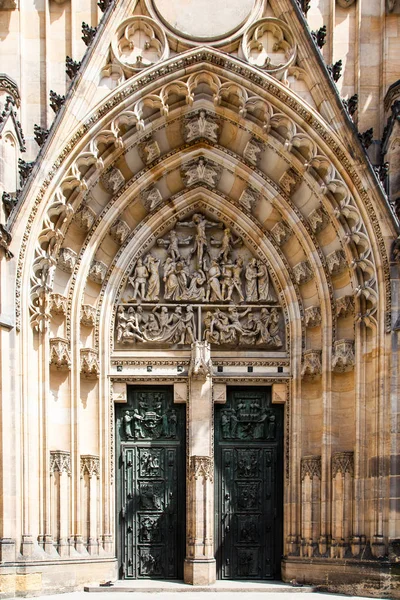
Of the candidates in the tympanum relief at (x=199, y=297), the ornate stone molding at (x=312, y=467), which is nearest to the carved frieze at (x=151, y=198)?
the tympanum relief at (x=199, y=297)

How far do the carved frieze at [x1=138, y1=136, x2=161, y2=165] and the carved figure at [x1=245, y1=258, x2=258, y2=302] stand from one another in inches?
86.1

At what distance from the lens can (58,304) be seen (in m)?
14.5

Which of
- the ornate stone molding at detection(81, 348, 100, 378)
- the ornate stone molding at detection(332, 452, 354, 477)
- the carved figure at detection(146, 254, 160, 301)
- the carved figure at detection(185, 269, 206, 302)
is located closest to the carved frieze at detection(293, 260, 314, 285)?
the carved figure at detection(185, 269, 206, 302)

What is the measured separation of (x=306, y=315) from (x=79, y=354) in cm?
336

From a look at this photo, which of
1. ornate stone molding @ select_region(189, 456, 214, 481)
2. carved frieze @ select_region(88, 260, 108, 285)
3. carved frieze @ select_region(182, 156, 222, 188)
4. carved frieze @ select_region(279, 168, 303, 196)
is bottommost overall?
ornate stone molding @ select_region(189, 456, 214, 481)

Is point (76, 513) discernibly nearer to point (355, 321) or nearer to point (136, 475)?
point (136, 475)

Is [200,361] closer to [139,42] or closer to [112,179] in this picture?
[112,179]

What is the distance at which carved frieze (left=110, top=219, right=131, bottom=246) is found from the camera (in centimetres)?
1533

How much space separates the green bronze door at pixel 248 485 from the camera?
15.1m

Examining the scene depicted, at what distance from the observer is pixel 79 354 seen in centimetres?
1471

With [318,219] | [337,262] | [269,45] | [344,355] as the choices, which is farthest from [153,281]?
[269,45]

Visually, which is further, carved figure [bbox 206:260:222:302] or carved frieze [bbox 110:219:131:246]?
carved figure [bbox 206:260:222:302]

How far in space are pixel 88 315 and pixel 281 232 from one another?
3122 mm

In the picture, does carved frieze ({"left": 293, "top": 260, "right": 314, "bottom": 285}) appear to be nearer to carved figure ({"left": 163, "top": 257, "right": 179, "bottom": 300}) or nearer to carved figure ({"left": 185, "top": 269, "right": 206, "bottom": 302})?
carved figure ({"left": 185, "top": 269, "right": 206, "bottom": 302})
